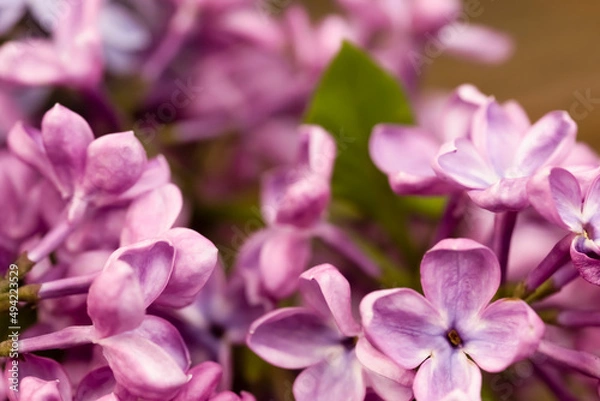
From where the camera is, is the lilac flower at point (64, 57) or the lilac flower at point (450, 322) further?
the lilac flower at point (64, 57)

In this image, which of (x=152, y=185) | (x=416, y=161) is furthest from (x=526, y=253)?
(x=152, y=185)

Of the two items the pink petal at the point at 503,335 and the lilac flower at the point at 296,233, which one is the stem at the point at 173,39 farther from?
the pink petal at the point at 503,335

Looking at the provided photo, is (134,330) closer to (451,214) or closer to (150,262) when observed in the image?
(150,262)

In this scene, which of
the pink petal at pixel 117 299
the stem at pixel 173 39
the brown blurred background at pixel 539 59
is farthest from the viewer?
the brown blurred background at pixel 539 59

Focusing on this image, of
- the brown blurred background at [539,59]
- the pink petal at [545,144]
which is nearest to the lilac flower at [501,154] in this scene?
the pink petal at [545,144]

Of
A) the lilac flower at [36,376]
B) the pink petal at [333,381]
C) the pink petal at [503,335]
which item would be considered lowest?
the pink petal at [333,381]

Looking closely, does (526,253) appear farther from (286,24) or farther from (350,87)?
(286,24)

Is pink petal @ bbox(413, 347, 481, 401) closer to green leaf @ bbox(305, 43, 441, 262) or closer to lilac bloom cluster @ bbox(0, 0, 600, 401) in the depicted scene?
lilac bloom cluster @ bbox(0, 0, 600, 401)
